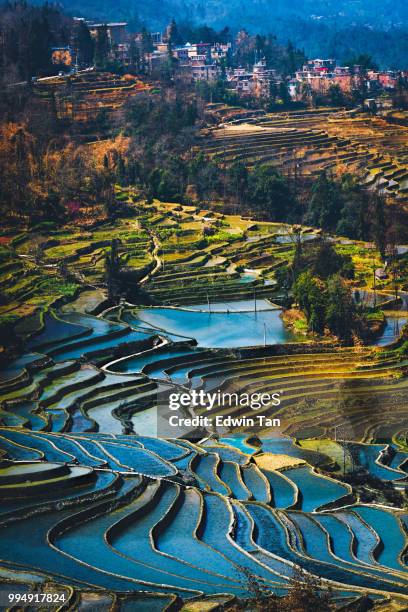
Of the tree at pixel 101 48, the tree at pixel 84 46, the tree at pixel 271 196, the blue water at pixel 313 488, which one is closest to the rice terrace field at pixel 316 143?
the tree at pixel 271 196

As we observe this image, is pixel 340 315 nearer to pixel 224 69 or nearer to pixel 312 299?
pixel 312 299

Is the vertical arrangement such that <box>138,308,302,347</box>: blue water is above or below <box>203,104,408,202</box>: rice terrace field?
below

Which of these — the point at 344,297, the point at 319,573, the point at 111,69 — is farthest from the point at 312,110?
the point at 319,573

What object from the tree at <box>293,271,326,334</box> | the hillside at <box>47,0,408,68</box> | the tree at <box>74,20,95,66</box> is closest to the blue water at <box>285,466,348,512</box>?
the tree at <box>293,271,326,334</box>

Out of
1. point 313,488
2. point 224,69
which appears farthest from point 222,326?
point 224,69

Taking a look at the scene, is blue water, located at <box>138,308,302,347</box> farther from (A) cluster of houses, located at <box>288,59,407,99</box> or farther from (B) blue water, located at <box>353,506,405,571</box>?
(A) cluster of houses, located at <box>288,59,407,99</box>

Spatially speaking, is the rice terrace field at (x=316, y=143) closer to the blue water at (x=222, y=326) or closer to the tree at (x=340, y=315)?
the blue water at (x=222, y=326)
